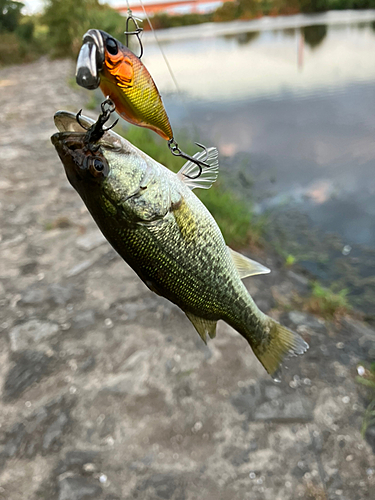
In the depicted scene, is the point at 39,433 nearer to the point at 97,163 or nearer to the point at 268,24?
the point at 97,163

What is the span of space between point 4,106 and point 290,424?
13.8m

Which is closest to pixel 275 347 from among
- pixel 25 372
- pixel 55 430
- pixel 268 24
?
pixel 55 430

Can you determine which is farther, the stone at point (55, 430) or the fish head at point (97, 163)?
the stone at point (55, 430)

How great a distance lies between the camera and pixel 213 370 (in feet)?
12.8

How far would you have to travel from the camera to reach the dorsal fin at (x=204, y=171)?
61.7 inches

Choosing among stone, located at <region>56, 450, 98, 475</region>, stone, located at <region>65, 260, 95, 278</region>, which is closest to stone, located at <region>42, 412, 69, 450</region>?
stone, located at <region>56, 450, 98, 475</region>

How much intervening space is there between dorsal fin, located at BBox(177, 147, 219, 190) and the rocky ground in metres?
2.66

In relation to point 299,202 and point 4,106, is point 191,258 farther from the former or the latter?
point 4,106

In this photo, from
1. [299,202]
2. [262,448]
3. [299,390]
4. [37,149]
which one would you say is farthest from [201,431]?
[37,149]

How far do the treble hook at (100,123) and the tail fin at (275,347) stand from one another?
1354 millimetres

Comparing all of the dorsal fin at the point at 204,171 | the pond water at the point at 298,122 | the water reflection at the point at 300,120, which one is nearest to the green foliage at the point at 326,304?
the pond water at the point at 298,122

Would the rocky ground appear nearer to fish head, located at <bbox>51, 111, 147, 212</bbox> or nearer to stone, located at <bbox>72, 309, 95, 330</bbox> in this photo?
stone, located at <bbox>72, 309, 95, 330</bbox>

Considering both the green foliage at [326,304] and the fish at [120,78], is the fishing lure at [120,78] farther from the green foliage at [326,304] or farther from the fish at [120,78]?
the green foliage at [326,304]

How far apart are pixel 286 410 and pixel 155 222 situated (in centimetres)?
290
